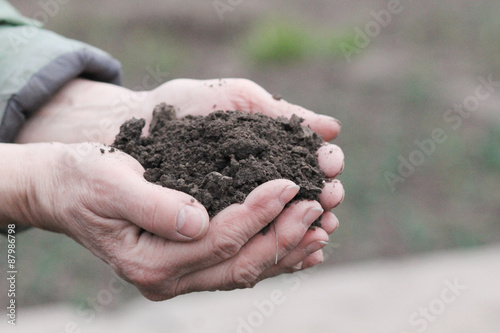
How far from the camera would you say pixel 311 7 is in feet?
19.6

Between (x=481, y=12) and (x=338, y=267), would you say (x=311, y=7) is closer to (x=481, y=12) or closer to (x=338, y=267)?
(x=481, y=12)

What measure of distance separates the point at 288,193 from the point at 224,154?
290mm

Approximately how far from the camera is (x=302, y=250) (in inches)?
68.7

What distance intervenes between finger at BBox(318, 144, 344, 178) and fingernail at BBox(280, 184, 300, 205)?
0.30 m

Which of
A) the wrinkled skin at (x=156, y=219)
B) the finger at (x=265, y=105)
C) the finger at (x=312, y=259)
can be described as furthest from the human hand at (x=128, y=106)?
the finger at (x=312, y=259)

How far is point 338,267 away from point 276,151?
6.23 feet

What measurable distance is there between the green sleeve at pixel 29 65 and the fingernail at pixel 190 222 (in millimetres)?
998

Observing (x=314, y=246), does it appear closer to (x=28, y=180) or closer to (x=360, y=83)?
(x=28, y=180)

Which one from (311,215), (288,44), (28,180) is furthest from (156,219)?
(288,44)

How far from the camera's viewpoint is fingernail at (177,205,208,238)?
5.02 feet

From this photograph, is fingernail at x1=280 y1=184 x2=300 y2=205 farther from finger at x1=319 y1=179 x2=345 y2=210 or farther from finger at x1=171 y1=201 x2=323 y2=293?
finger at x1=319 y1=179 x2=345 y2=210

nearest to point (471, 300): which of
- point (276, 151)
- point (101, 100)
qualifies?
point (276, 151)

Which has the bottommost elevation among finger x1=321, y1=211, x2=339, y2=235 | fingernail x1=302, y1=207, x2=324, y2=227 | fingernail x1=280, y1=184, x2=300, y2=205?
finger x1=321, y1=211, x2=339, y2=235

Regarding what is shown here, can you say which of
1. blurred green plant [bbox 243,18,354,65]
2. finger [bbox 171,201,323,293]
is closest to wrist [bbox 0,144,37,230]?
finger [bbox 171,201,323,293]
